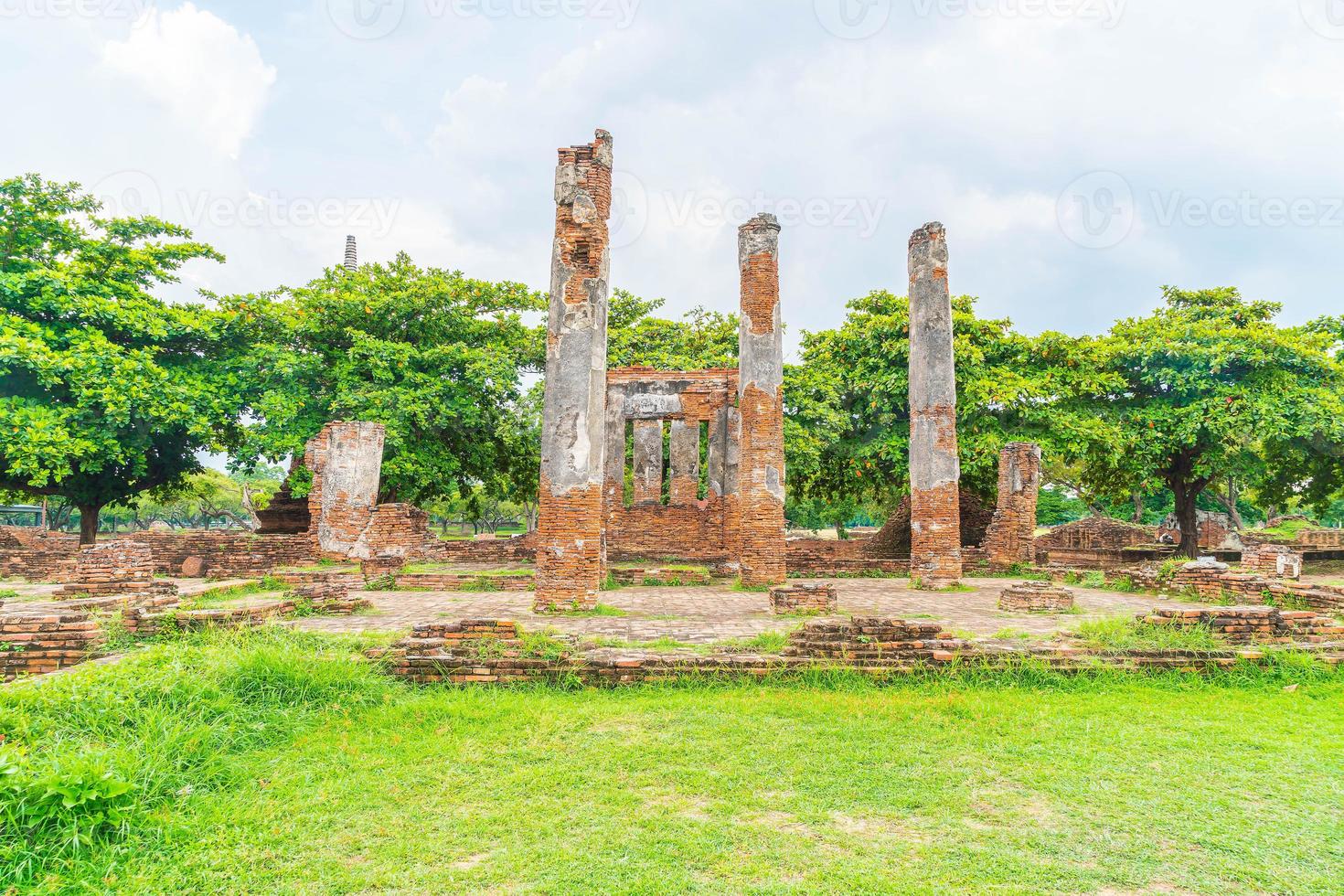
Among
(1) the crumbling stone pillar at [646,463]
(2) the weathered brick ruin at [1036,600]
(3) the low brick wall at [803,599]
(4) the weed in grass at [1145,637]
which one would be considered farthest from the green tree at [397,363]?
(4) the weed in grass at [1145,637]

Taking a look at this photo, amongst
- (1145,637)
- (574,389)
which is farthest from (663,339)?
(1145,637)

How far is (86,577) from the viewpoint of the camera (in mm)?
10992

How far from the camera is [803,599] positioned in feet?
31.4

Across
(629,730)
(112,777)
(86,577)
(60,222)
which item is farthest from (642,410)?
(112,777)

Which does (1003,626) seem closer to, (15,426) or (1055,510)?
(15,426)

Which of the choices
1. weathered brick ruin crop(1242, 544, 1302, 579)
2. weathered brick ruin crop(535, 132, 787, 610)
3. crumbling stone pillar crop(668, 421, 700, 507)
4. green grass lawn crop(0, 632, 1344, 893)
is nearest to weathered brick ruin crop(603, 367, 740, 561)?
weathered brick ruin crop(535, 132, 787, 610)

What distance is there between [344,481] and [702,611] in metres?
10.2

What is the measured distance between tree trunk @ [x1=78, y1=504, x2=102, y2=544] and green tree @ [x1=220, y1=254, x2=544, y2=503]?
371cm

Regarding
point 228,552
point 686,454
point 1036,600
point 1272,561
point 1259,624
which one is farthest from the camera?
point 686,454

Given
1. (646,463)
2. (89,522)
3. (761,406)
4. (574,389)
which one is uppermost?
A: (761,406)

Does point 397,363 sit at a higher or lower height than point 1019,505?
higher

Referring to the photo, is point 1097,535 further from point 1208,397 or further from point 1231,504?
point 1208,397

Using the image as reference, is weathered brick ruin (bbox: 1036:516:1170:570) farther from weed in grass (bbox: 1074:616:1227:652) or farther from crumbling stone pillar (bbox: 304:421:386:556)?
crumbling stone pillar (bbox: 304:421:386:556)

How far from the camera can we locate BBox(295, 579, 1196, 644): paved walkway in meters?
8.16
